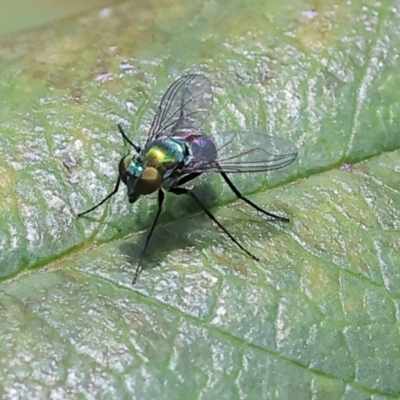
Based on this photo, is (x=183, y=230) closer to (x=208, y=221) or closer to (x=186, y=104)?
(x=208, y=221)

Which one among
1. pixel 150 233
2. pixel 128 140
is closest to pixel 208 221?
pixel 150 233

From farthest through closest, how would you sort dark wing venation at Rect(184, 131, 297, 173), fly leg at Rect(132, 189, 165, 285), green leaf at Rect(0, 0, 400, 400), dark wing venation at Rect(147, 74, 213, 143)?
1. dark wing venation at Rect(147, 74, 213, 143)
2. dark wing venation at Rect(184, 131, 297, 173)
3. fly leg at Rect(132, 189, 165, 285)
4. green leaf at Rect(0, 0, 400, 400)

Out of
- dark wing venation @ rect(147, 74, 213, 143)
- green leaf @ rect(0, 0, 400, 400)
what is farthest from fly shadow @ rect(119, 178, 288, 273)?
dark wing venation @ rect(147, 74, 213, 143)

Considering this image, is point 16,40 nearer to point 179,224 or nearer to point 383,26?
point 179,224

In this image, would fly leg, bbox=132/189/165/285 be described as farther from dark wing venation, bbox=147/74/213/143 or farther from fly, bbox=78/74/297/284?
dark wing venation, bbox=147/74/213/143

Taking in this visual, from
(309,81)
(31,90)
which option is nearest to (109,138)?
(31,90)

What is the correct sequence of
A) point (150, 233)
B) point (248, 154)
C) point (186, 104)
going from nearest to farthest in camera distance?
1. point (150, 233)
2. point (248, 154)
3. point (186, 104)

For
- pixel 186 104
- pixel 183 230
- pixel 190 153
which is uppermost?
pixel 186 104
